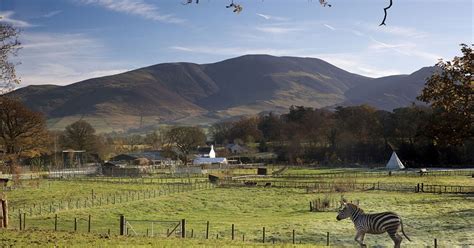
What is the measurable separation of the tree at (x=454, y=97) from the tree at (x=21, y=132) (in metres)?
65.8

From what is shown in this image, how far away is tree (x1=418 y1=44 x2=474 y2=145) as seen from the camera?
2547 centimetres

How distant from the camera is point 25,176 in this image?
79500 millimetres

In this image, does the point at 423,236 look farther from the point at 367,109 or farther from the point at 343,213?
the point at 367,109

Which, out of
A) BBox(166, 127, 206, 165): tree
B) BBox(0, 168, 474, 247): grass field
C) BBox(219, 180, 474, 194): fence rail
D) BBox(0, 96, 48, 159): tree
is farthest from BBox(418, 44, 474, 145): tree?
BBox(166, 127, 206, 165): tree

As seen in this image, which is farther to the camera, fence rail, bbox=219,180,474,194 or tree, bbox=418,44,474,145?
fence rail, bbox=219,180,474,194

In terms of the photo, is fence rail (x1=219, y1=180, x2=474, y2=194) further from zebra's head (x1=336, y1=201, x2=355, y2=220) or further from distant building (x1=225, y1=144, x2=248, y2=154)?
distant building (x1=225, y1=144, x2=248, y2=154)

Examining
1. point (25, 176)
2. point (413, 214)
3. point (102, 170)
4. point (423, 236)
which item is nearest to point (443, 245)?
point (423, 236)

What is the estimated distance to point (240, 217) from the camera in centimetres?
4266

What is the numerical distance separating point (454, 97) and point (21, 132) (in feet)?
229

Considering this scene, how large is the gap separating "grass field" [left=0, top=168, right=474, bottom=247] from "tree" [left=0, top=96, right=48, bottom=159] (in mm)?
9323

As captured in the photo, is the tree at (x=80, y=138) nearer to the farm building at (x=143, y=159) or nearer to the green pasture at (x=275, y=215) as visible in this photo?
the farm building at (x=143, y=159)

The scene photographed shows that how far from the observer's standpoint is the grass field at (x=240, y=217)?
79.3 feet

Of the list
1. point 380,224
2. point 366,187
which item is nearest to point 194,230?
point 380,224

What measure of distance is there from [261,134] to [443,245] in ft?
477
